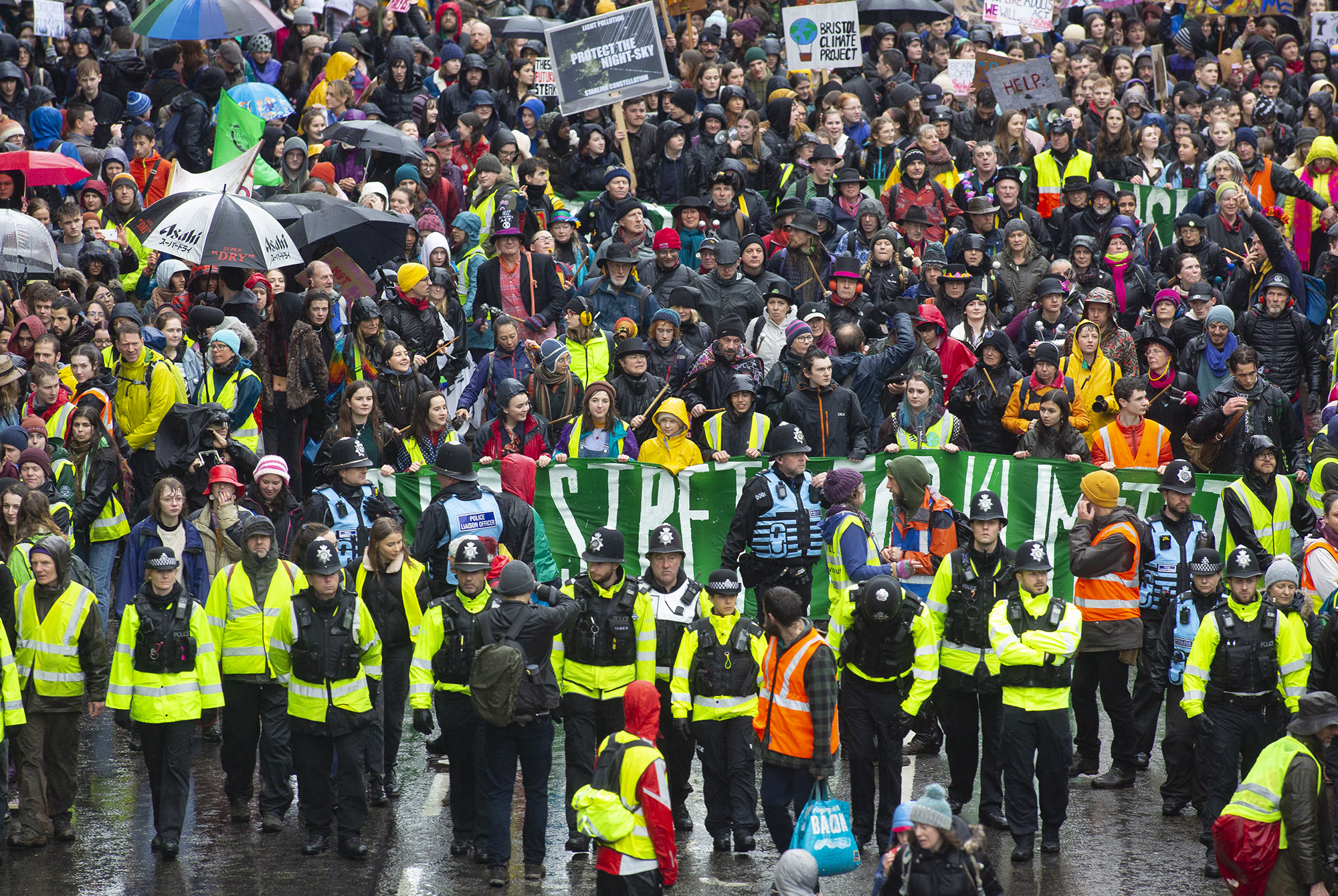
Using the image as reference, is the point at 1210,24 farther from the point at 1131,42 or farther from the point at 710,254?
the point at 710,254

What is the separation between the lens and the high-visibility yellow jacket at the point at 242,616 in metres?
10.7

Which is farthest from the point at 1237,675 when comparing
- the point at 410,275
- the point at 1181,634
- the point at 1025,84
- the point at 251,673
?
the point at 1025,84

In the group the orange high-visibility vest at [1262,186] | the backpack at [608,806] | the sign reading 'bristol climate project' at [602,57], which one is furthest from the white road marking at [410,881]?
the orange high-visibility vest at [1262,186]

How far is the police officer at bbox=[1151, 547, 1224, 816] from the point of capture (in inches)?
421

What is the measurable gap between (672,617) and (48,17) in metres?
14.3

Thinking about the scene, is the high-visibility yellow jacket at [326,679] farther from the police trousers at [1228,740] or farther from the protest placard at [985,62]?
the protest placard at [985,62]

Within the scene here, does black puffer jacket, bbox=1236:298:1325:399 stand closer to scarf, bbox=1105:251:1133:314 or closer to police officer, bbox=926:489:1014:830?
scarf, bbox=1105:251:1133:314

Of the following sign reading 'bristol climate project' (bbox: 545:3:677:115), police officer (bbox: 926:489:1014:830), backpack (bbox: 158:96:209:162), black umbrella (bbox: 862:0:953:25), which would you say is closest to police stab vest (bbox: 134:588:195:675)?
police officer (bbox: 926:489:1014:830)

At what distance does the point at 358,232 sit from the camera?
1616 cm

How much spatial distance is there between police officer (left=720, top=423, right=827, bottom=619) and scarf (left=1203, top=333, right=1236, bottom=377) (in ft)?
16.0

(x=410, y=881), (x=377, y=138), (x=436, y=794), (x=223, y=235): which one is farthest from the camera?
(x=377, y=138)

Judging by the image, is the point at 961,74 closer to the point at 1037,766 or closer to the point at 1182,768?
the point at 1182,768

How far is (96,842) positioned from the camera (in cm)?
1020

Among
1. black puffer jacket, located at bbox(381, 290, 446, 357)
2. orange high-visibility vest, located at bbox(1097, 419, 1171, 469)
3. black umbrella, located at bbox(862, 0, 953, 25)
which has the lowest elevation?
orange high-visibility vest, located at bbox(1097, 419, 1171, 469)
